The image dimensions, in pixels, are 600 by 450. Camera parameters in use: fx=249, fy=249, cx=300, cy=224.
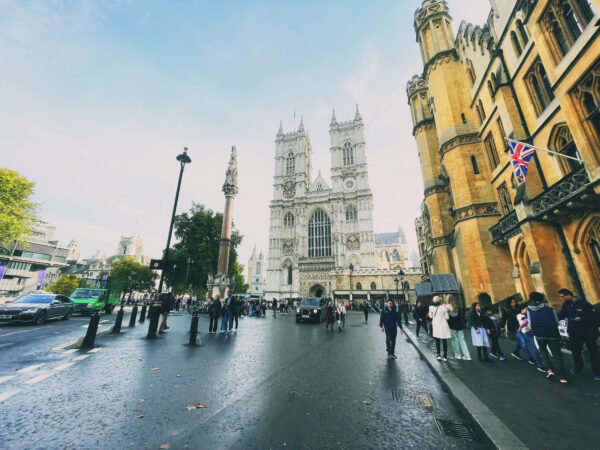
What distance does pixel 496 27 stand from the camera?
1253 cm

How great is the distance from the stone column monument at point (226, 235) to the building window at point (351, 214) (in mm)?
28034

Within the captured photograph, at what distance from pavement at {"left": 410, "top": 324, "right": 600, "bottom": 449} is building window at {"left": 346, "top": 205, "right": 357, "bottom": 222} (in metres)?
42.9

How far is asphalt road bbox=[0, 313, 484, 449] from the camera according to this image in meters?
2.82

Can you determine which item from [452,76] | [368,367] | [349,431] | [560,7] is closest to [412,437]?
[349,431]

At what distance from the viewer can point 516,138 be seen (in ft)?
34.3

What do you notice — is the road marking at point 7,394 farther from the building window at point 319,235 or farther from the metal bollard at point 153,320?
the building window at point 319,235

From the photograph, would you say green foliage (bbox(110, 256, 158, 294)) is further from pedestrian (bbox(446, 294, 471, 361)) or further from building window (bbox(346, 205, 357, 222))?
pedestrian (bbox(446, 294, 471, 361))

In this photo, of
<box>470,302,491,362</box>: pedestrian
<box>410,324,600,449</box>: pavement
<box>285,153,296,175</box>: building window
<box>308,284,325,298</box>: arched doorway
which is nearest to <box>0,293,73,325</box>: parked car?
<box>410,324,600,449</box>: pavement

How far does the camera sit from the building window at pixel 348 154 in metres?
54.2

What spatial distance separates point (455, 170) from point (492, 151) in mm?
1925

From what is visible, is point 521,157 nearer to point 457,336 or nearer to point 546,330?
point 546,330

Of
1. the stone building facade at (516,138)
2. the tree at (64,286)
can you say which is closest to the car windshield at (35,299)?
the stone building facade at (516,138)

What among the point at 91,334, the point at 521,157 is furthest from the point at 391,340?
the point at 91,334

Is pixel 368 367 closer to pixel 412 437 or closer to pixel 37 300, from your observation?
pixel 412 437
